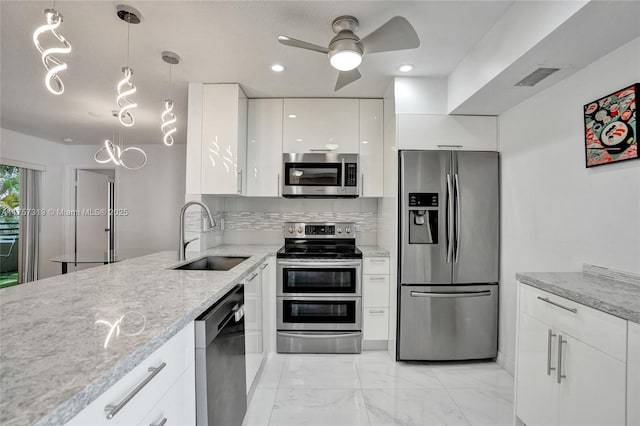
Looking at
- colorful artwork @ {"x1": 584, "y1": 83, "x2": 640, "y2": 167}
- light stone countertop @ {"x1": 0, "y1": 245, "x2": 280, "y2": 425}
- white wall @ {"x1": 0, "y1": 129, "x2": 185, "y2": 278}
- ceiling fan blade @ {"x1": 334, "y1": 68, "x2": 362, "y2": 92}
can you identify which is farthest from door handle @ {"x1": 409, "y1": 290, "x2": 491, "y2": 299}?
white wall @ {"x1": 0, "y1": 129, "x2": 185, "y2": 278}

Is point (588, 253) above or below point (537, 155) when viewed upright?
below

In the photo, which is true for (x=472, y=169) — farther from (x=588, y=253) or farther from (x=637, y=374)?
(x=637, y=374)

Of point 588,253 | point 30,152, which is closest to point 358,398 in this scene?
point 588,253

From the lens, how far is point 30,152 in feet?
15.1

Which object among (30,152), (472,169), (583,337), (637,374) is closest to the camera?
(637,374)

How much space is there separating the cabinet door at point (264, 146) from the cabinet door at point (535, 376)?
229 centimetres

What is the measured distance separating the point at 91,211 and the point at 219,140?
4.07m

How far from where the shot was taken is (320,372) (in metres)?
2.46

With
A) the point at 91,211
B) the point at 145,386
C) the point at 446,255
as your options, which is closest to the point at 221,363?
the point at 145,386

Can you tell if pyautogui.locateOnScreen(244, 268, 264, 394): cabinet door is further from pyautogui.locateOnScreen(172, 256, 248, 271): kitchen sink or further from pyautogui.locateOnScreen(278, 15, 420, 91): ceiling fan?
pyautogui.locateOnScreen(278, 15, 420, 91): ceiling fan

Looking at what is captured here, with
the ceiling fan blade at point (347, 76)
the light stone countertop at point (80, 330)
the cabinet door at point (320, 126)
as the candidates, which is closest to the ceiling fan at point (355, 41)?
the ceiling fan blade at point (347, 76)

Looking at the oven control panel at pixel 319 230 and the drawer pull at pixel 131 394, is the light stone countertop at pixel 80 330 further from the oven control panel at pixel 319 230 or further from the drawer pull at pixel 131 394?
the oven control panel at pixel 319 230

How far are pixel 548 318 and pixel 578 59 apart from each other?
1.38 metres

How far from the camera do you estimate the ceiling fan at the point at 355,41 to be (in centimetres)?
160
